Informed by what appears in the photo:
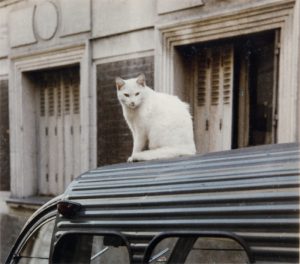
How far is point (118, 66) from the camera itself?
6719 mm

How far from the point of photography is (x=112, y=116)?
6812 millimetres

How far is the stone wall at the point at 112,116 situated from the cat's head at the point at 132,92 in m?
2.43

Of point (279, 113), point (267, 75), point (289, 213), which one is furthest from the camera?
point (267, 75)

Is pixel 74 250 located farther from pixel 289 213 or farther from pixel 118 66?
pixel 118 66

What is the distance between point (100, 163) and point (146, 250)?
547cm

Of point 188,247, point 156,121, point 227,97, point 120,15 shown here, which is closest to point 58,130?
point 120,15

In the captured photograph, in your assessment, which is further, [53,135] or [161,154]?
[53,135]

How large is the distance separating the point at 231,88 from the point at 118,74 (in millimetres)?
1878

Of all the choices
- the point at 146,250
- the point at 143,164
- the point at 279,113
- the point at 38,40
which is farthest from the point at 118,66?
the point at 146,250

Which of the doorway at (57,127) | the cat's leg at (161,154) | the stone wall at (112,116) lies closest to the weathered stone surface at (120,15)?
the stone wall at (112,116)

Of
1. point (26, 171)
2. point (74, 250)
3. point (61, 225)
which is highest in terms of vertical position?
point (61, 225)

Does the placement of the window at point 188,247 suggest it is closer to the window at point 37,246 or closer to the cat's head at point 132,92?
the window at point 37,246

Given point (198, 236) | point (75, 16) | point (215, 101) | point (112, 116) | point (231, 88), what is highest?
point (75, 16)

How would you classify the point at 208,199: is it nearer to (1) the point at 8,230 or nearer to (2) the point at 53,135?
(2) the point at 53,135
